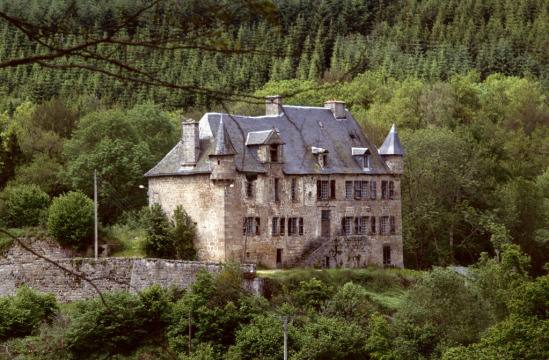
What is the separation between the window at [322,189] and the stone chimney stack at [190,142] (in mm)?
8392

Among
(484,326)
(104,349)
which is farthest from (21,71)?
(484,326)

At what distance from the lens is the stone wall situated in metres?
47.8

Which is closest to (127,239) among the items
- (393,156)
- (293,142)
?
(293,142)

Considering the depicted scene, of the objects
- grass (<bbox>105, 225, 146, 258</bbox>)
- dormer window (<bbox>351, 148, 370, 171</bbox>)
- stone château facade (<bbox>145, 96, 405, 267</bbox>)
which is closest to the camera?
stone château facade (<bbox>145, 96, 405, 267</bbox>)

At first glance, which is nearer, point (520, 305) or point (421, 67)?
point (520, 305)

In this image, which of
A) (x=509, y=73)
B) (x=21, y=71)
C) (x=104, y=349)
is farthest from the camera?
(x=509, y=73)

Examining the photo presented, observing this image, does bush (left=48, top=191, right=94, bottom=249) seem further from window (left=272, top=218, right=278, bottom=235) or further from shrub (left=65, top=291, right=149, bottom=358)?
window (left=272, top=218, right=278, bottom=235)

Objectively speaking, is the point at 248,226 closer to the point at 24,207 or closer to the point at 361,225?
the point at 361,225

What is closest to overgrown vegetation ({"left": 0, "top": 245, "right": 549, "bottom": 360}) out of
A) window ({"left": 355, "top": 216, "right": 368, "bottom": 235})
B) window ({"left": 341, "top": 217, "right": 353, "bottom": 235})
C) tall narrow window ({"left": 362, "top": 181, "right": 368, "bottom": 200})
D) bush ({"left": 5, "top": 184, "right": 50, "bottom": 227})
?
window ({"left": 341, "top": 217, "right": 353, "bottom": 235})

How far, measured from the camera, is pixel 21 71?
4161 inches

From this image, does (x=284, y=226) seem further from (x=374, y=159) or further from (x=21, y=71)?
(x=21, y=71)

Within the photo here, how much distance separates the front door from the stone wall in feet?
29.2

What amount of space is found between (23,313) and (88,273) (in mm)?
4228

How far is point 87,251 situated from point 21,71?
58832mm
